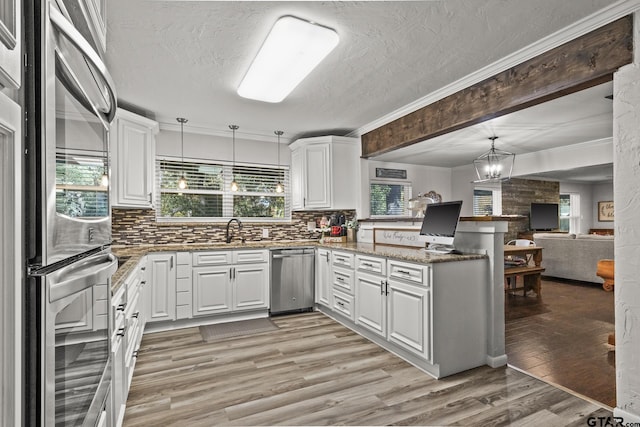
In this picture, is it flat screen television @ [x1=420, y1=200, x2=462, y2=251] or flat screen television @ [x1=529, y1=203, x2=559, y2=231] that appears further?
flat screen television @ [x1=529, y1=203, x2=559, y2=231]

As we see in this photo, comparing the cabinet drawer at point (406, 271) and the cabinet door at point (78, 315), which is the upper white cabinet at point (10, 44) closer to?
the cabinet door at point (78, 315)

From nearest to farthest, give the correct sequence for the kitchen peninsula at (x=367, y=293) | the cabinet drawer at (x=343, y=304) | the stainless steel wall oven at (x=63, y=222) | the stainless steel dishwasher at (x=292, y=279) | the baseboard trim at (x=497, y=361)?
the stainless steel wall oven at (x=63, y=222), the kitchen peninsula at (x=367, y=293), the baseboard trim at (x=497, y=361), the cabinet drawer at (x=343, y=304), the stainless steel dishwasher at (x=292, y=279)

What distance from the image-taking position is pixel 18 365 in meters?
0.61

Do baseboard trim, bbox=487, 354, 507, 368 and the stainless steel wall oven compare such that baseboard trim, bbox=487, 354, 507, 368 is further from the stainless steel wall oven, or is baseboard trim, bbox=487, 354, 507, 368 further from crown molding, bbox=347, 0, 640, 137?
the stainless steel wall oven

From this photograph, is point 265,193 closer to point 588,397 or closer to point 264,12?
point 264,12

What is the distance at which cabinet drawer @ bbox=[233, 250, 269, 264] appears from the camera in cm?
416

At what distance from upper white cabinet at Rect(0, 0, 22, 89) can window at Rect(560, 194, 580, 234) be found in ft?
39.4

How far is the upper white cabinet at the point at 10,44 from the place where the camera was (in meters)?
0.55

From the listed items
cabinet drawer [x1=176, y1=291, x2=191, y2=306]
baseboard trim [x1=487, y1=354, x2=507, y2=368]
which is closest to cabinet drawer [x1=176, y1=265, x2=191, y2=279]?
cabinet drawer [x1=176, y1=291, x2=191, y2=306]

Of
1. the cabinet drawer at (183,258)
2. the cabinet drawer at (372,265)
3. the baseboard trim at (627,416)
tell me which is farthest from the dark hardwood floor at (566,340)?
the cabinet drawer at (183,258)

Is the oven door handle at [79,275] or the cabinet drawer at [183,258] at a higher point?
the oven door handle at [79,275]

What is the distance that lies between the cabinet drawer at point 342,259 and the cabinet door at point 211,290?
125cm

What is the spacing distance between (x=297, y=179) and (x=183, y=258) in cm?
192

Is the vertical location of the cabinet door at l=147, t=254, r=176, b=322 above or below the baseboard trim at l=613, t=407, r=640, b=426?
above
